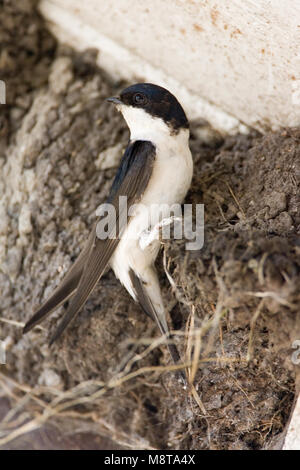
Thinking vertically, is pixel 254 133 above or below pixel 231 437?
above

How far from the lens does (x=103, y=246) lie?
230cm

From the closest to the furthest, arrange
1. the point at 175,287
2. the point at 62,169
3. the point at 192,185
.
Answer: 1. the point at 175,287
2. the point at 192,185
3. the point at 62,169

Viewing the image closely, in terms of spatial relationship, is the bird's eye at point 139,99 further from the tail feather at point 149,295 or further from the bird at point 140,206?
the tail feather at point 149,295

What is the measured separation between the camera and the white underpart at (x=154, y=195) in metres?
2.32

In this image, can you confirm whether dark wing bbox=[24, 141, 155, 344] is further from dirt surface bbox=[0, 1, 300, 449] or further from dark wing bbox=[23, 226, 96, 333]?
dirt surface bbox=[0, 1, 300, 449]

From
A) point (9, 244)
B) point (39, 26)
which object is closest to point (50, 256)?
point (9, 244)

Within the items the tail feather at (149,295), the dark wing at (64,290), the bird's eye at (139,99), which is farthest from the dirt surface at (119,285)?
the bird's eye at (139,99)

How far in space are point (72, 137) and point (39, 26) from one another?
607 mm

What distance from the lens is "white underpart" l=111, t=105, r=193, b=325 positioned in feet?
7.62

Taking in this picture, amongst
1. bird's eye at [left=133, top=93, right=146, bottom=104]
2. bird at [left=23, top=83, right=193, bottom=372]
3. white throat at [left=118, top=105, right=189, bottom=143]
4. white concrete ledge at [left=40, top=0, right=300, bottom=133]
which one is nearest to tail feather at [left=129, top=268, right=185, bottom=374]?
bird at [left=23, top=83, right=193, bottom=372]

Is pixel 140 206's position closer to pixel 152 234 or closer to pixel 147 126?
pixel 152 234

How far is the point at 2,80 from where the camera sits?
9.86ft

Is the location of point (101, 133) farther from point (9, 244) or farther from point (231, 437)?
point (231, 437)

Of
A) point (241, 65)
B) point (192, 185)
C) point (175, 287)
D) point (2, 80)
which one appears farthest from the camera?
point (2, 80)
